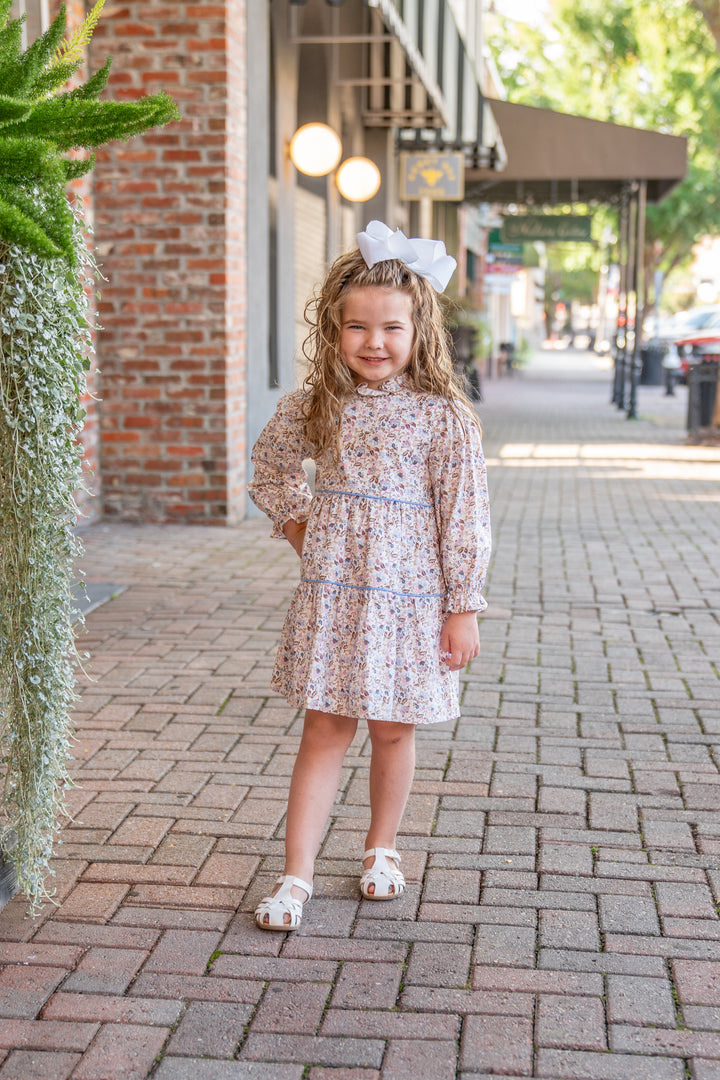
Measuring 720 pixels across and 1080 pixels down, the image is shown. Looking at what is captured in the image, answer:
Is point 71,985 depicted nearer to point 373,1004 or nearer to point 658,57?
point 373,1004

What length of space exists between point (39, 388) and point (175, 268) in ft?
18.1

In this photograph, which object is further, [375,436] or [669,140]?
[669,140]

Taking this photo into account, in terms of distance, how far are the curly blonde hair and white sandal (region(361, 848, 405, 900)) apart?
100 centimetres

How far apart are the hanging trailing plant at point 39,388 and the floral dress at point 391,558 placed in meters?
0.58

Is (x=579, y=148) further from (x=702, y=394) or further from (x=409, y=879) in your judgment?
(x=409, y=879)

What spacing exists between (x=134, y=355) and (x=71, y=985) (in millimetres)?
5877

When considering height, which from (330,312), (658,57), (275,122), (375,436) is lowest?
(375,436)

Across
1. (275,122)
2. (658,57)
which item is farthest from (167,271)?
(658,57)

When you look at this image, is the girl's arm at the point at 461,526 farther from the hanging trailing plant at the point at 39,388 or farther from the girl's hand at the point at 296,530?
the hanging trailing plant at the point at 39,388

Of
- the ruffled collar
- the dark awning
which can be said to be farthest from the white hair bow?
the dark awning

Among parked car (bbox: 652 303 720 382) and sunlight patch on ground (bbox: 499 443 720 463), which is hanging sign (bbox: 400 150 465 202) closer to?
sunlight patch on ground (bbox: 499 443 720 463)

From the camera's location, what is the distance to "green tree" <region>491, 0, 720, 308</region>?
29.2 m

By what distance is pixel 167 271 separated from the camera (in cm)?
792

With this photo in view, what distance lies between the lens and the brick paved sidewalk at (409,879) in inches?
95.7
